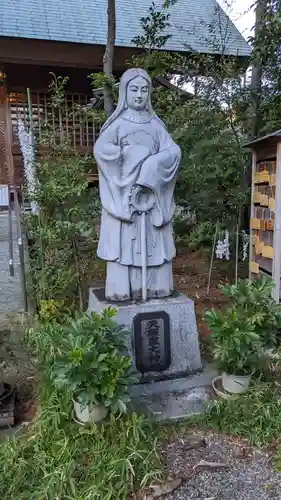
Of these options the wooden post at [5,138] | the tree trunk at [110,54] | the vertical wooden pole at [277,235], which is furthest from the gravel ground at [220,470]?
the wooden post at [5,138]

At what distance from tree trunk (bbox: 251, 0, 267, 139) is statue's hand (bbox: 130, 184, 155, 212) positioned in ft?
11.2

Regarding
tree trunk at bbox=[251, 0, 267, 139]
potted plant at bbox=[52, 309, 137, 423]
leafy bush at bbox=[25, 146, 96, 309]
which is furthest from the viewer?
tree trunk at bbox=[251, 0, 267, 139]

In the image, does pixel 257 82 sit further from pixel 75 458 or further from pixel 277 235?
pixel 75 458

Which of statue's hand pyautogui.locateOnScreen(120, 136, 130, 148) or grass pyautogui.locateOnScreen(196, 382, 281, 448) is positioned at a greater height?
statue's hand pyautogui.locateOnScreen(120, 136, 130, 148)

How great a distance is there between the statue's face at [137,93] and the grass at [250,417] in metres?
2.18

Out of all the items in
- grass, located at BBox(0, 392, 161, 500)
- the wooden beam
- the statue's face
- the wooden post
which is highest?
the wooden beam

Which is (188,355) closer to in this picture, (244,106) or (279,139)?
(279,139)

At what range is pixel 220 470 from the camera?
2.00m

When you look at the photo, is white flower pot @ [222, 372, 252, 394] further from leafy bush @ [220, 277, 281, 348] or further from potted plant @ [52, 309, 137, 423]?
potted plant @ [52, 309, 137, 423]

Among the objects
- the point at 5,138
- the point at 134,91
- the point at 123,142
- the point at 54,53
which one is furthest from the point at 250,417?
the point at 5,138

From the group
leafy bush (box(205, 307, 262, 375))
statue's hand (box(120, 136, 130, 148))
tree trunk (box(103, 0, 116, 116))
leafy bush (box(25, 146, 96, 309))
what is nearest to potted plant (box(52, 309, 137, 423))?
leafy bush (box(205, 307, 262, 375))

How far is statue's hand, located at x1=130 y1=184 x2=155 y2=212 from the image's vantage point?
2721 millimetres

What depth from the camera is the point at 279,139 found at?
3.44 m

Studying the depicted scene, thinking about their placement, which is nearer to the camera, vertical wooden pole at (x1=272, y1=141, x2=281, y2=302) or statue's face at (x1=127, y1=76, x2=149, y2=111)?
statue's face at (x1=127, y1=76, x2=149, y2=111)
